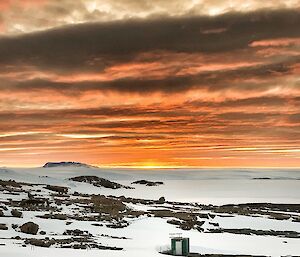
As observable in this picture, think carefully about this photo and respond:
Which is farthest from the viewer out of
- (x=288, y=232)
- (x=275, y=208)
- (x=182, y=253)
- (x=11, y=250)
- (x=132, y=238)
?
(x=275, y=208)

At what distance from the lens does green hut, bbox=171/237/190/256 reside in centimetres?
3189

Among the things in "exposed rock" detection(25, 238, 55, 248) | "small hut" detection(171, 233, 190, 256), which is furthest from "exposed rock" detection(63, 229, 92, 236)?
"small hut" detection(171, 233, 190, 256)

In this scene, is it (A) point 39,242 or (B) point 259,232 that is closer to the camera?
(A) point 39,242

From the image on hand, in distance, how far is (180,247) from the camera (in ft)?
106

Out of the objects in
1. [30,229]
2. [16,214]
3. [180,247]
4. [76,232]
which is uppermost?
[16,214]

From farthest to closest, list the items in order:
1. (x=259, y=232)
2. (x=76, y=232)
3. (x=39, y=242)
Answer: (x=259, y=232)
(x=76, y=232)
(x=39, y=242)

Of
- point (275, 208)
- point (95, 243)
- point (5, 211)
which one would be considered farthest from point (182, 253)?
point (275, 208)

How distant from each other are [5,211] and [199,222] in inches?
814

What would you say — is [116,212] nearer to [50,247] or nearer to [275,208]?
[50,247]

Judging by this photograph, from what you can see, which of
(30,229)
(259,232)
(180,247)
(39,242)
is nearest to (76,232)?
(30,229)

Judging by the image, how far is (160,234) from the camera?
4072cm

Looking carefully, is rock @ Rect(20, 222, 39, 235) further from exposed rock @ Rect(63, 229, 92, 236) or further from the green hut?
the green hut

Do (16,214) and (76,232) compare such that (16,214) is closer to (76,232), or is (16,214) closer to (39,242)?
(76,232)

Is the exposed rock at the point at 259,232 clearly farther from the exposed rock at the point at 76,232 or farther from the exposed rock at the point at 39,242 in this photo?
the exposed rock at the point at 39,242
